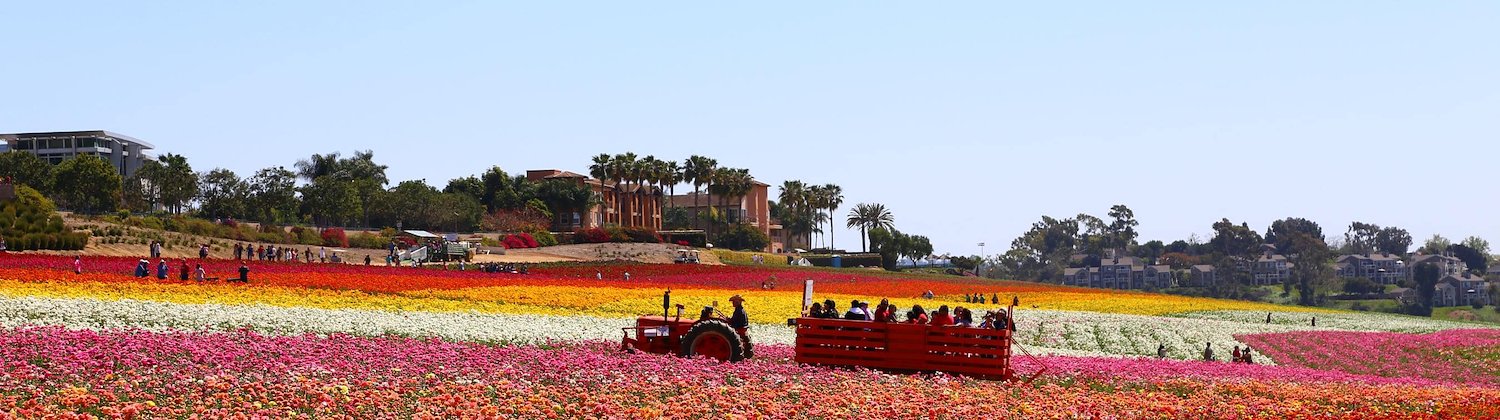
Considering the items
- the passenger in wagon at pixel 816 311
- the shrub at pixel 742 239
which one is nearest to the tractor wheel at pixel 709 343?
the passenger in wagon at pixel 816 311

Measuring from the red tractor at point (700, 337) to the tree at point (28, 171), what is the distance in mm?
102390

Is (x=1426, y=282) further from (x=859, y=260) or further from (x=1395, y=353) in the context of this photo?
(x=1395, y=353)

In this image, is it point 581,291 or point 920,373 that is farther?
point 581,291

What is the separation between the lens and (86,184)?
105625 millimetres

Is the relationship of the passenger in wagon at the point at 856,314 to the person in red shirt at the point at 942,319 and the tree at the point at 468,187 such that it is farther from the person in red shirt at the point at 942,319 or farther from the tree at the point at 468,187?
the tree at the point at 468,187

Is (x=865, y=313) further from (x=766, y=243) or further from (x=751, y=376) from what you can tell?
(x=766, y=243)

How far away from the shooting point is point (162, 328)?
21734 millimetres

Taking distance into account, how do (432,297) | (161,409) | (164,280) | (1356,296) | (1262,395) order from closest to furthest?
1. (161,409)
2. (1262,395)
3. (164,280)
4. (432,297)
5. (1356,296)

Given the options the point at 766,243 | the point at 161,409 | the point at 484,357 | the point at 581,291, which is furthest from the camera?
the point at 766,243

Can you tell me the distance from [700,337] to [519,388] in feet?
18.5

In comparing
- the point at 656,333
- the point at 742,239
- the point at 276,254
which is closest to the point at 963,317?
the point at 656,333

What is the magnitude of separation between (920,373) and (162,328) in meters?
11.2

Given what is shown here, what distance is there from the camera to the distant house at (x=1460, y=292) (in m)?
184

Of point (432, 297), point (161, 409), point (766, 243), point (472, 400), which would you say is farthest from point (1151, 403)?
point (766, 243)
